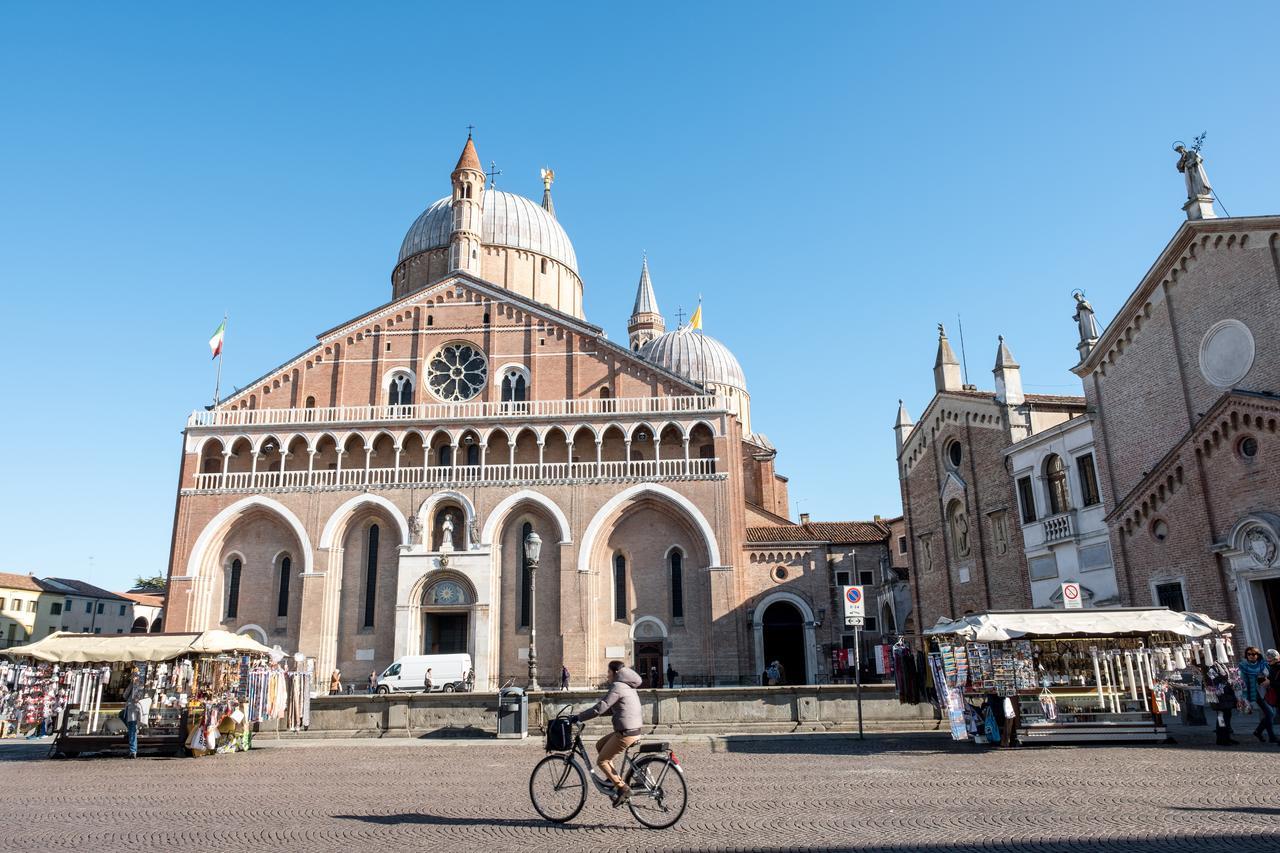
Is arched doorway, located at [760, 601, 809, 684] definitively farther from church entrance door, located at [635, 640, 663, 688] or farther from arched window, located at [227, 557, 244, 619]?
arched window, located at [227, 557, 244, 619]

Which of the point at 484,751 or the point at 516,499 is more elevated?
the point at 516,499

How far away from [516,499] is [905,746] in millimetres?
21887

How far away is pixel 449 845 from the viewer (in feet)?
25.0

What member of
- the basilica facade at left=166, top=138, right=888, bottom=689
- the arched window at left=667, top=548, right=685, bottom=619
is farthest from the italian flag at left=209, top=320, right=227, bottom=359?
the arched window at left=667, top=548, right=685, bottom=619

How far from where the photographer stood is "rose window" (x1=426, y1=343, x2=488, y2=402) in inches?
1476

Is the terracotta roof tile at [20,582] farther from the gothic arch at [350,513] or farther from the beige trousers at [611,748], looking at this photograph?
the beige trousers at [611,748]

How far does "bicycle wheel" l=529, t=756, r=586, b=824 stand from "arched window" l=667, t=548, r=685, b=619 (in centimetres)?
2595

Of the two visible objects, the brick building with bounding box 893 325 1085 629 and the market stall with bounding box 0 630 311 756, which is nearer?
the market stall with bounding box 0 630 311 756

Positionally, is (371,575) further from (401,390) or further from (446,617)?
(401,390)

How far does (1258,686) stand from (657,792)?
10681mm

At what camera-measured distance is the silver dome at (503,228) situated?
48.2 meters

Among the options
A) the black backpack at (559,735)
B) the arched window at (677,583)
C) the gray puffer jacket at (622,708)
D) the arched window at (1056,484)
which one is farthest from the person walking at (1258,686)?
the arched window at (677,583)

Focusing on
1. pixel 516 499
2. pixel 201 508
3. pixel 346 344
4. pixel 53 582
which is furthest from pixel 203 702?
pixel 53 582

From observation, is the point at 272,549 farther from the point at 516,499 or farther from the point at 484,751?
the point at 484,751
